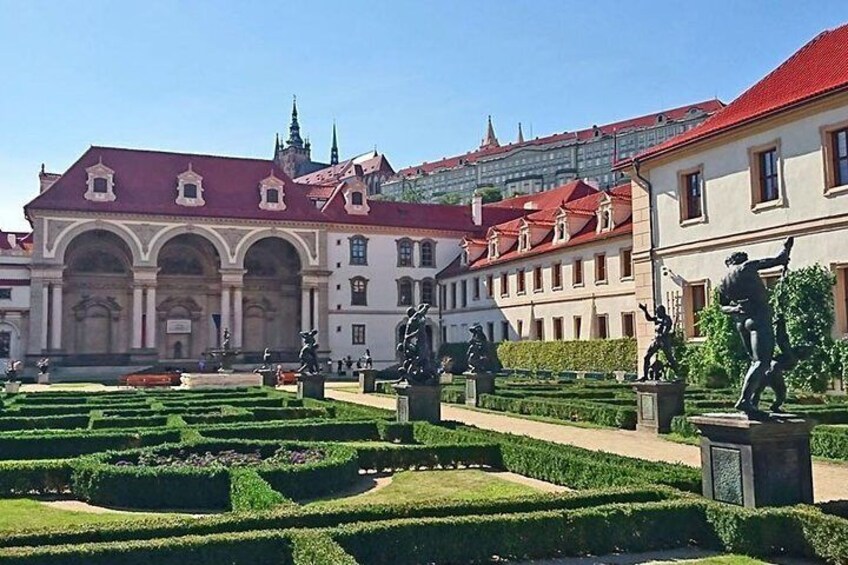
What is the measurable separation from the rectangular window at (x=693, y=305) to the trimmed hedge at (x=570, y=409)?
21.5 feet

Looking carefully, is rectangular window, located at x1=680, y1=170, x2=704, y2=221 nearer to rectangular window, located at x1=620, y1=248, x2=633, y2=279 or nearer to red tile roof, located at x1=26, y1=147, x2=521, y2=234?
rectangular window, located at x1=620, y1=248, x2=633, y2=279

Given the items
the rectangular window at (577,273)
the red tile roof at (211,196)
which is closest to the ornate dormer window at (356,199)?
the red tile roof at (211,196)

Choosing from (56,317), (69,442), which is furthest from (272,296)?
(69,442)

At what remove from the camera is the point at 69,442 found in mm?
13883

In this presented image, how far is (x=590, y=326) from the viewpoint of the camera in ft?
124

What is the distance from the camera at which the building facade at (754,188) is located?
2033 cm

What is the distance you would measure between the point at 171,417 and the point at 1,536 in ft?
36.1

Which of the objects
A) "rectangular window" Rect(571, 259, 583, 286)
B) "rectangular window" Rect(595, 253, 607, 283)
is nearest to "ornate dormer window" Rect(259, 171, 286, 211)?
"rectangular window" Rect(571, 259, 583, 286)

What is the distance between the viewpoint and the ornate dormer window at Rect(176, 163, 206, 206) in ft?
166

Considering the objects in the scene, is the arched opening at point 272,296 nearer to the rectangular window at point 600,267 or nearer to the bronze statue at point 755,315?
the rectangular window at point 600,267

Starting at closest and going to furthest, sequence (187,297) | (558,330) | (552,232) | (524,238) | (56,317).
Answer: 1. (558,330)
2. (552,232)
3. (524,238)
4. (56,317)
5. (187,297)

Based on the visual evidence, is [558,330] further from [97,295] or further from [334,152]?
[334,152]

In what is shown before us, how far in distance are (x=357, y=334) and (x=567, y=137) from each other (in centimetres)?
7816

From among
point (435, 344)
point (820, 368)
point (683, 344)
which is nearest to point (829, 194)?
point (820, 368)
